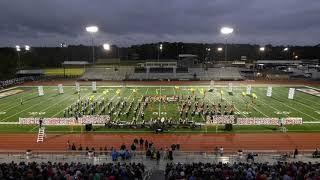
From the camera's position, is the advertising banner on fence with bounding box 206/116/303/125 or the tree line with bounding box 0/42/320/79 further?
the tree line with bounding box 0/42/320/79

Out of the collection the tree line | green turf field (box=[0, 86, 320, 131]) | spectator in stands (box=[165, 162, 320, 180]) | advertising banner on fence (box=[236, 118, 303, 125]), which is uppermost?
the tree line

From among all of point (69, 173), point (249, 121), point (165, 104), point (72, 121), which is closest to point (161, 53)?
point (165, 104)

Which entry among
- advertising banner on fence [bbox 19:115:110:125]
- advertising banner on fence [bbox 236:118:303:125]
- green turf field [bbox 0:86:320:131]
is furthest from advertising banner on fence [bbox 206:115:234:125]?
advertising banner on fence [bbox 19:115:110:125]

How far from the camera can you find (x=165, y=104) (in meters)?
46.2

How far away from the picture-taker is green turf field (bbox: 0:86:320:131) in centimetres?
4031

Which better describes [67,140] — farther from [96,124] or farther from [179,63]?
[179,63]

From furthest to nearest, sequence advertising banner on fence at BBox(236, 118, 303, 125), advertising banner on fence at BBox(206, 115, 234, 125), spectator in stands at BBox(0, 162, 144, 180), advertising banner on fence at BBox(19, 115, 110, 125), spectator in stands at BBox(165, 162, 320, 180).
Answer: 1. advertising banner on fence at BBox(236, 118, 303, 125)
2. advertising banner on fence at BBox(19, 115, 110, 125)
3. advertising banner on fence at BBox(206, 115, 234, 125)
4. spectator in stands at BBox(165, 162, 320, 180)
5. spectator in stands at BBox(0, 162, 144, 180)

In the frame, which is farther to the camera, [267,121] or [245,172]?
[267,121]

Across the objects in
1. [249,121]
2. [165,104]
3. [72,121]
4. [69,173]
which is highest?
[165,104]

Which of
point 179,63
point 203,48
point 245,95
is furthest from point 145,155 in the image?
point 203,48

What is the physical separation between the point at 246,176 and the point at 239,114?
83.2 feet

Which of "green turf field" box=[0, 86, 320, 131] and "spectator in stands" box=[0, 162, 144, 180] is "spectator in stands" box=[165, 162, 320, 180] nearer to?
"spectator in stands" box=[0, 162, 144, 180]

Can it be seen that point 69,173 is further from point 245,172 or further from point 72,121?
point 72,121

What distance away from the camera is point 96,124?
36188mm
